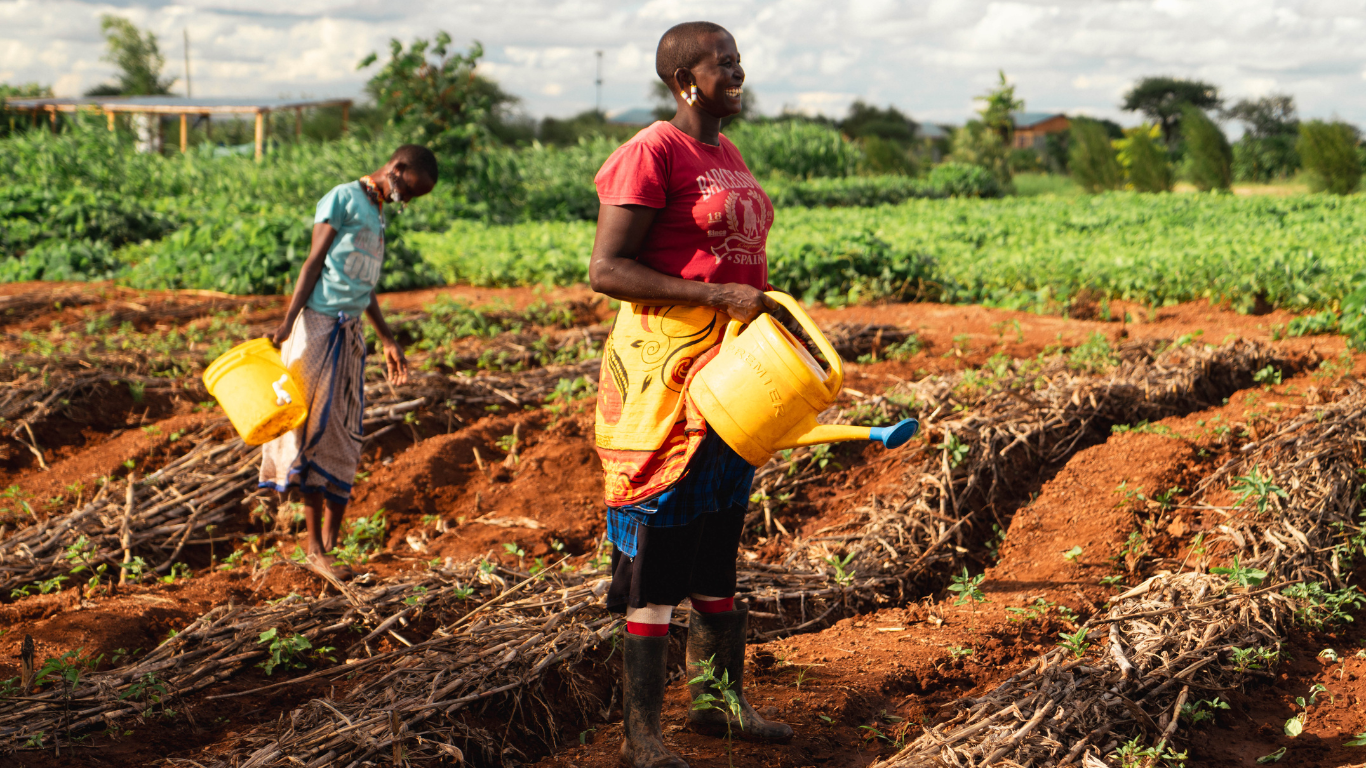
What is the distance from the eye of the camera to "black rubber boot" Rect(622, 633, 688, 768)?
2.16 metres

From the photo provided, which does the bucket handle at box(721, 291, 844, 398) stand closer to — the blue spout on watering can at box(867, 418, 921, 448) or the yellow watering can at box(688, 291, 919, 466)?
the yellow watering can at box(688, 291, 919, 466)

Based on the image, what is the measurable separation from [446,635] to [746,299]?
1407 millimetres

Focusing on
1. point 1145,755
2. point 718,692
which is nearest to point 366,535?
point 718,692

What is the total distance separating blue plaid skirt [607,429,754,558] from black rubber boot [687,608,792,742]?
30 cm

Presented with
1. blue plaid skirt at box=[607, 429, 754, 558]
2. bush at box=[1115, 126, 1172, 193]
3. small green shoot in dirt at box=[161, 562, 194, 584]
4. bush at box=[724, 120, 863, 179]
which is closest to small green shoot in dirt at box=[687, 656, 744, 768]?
blue plaid skirt at box=[607, 429, 754, 558]

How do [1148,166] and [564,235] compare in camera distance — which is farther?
[1148,166]

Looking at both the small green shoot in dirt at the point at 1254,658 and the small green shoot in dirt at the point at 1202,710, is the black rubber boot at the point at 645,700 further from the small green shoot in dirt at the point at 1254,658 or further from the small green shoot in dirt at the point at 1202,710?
the small green shoot in dirt at the point at 1254,658

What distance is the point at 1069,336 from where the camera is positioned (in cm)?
580

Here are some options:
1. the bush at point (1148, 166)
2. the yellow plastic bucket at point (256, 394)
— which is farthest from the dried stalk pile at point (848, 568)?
the bush at point (1148, 166)

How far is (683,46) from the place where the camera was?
2037 millimetres

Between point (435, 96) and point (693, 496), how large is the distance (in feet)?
40.9

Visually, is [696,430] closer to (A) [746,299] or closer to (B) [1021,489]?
(A) [746,299]

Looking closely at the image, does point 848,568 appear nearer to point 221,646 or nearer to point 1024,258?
point 221,646

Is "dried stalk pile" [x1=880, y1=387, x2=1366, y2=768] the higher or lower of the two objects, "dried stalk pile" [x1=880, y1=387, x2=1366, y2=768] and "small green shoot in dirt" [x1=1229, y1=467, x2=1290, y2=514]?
the lower
